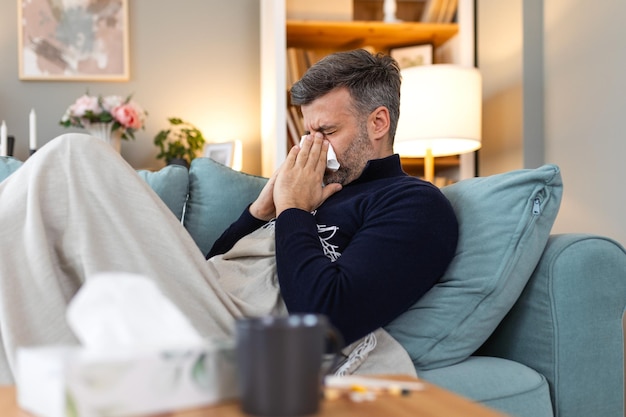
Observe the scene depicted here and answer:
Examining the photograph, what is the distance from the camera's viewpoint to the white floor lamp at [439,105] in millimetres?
2730

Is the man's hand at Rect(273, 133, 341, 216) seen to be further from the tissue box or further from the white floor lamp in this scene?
the white floor lamp

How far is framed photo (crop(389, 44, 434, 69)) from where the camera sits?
3297 mm

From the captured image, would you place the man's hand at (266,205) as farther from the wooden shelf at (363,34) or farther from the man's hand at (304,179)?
the wooden shelf at (363,34)

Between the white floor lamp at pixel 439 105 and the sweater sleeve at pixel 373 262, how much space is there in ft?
4.57

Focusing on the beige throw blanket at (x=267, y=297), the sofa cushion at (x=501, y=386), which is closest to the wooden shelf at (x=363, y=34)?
the beige throw blanket at (x=267, y=297)

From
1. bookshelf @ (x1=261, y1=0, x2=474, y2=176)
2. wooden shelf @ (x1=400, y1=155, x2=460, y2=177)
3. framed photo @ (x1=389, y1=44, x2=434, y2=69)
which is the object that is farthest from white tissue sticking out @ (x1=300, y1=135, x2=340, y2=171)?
framed photo @ (x1=389, y1=44, x2=434, y2=69)

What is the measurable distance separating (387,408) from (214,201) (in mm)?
1286

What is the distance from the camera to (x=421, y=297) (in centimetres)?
137

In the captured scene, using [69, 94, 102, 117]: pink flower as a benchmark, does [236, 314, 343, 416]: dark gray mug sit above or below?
below

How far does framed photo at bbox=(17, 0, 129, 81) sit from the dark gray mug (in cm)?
287

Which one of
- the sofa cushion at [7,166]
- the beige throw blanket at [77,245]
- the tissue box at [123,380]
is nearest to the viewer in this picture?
the tissue box at [123,380]

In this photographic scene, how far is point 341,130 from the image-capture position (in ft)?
5.46

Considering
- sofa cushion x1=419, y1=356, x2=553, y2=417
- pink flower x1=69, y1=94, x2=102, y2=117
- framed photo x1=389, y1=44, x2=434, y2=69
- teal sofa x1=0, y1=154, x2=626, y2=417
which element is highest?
framed photo x1=389, y1=44, x2=434, y2=69

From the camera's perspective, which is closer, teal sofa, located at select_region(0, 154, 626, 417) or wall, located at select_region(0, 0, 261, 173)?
teal sofa, located at select_region(0, 154, 626, 417)
